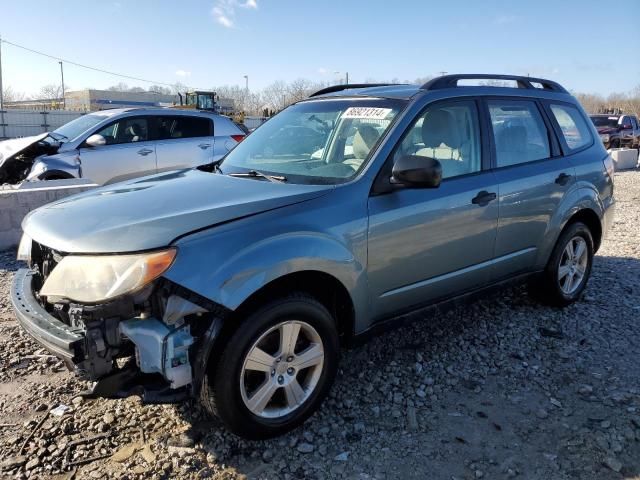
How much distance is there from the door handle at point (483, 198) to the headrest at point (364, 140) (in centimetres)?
85

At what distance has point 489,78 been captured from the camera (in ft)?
13.4

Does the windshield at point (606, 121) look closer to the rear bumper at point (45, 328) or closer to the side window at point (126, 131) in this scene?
the side window at point (126, 131)

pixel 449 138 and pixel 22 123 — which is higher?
pixel 449 138

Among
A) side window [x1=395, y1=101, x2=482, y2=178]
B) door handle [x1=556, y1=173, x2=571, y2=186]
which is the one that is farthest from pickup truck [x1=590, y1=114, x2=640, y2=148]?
side window [x1=395, y1=101, x2=482, y2=178]

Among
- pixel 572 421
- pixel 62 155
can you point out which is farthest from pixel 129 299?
pixel 62 155

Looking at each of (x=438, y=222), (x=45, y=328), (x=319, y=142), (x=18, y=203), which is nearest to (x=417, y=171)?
(x=438, y=222)

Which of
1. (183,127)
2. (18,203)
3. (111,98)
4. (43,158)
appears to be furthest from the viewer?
(111,98)

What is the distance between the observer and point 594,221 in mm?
4801

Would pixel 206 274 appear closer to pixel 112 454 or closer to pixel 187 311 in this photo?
pixel 187 311

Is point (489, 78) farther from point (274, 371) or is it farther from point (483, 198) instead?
point (274, 371)

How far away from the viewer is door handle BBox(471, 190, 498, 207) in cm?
361

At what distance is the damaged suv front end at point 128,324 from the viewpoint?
2338 millimetres

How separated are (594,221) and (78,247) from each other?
4336 mm

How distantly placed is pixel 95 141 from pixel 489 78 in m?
6.13
